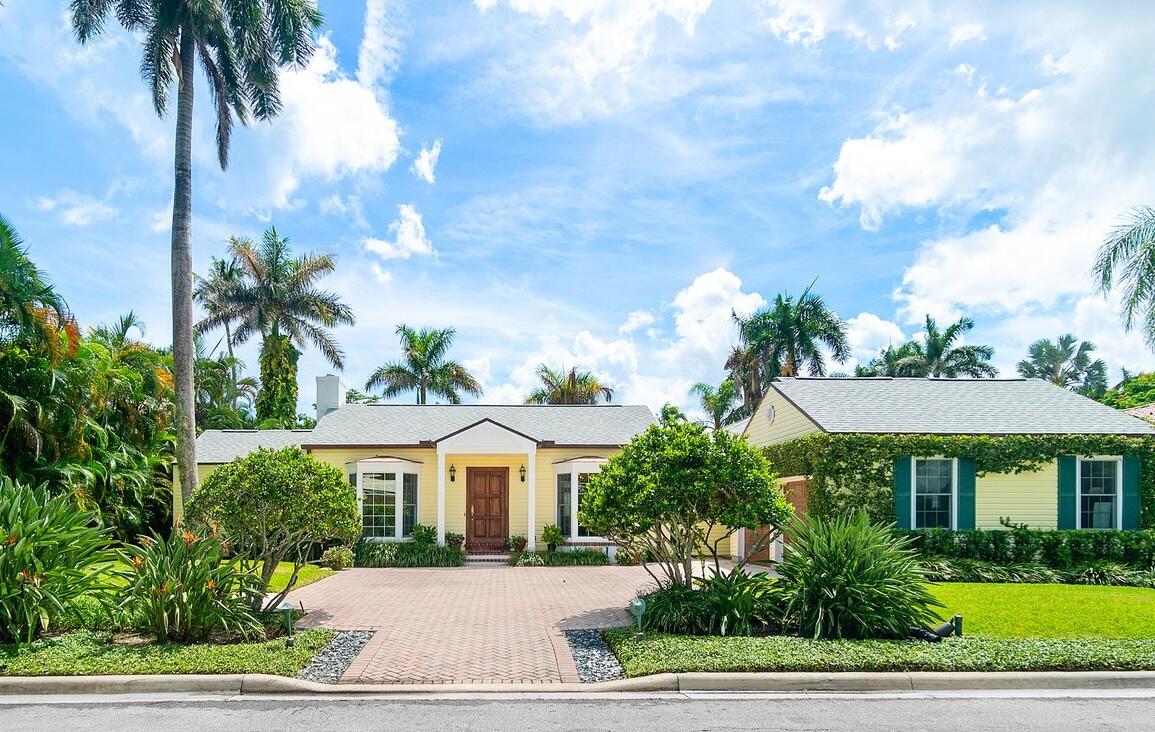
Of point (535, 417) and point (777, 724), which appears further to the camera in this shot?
point (535, 417)

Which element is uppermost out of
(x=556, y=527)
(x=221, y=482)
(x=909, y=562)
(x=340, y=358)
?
(x=340, y=358)

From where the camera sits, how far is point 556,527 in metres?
20.3

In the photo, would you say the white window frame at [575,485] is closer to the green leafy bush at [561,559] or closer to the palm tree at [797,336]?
the green leafy bush at [561,559]

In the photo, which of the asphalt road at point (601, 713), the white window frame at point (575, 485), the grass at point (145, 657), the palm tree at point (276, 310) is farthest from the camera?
the palm tree at point (276, 310)

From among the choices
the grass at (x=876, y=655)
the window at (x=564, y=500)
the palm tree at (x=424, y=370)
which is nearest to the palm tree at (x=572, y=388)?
the palm tree at (x=424, y=370)

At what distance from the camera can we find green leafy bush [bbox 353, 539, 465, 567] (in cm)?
1862

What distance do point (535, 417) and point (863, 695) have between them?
16.8m

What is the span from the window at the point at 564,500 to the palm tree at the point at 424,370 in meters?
18.2

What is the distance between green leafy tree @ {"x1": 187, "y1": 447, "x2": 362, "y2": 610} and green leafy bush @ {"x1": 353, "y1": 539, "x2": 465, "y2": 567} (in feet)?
Answer: 28.1

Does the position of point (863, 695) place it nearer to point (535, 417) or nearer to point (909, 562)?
point (909, 562)

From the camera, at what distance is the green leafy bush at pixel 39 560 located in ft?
27.5

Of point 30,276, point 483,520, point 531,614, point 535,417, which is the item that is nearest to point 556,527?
point 483,520

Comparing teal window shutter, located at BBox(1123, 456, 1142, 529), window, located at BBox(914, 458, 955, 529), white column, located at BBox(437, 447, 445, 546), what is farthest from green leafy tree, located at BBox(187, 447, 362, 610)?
teal window shutter, located at BBox(1123, 456, 1142, 529)

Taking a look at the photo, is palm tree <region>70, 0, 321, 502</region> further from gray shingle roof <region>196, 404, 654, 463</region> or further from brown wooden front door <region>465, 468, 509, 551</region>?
brown wooden front door <region>465, 468, 509, 551</region>
